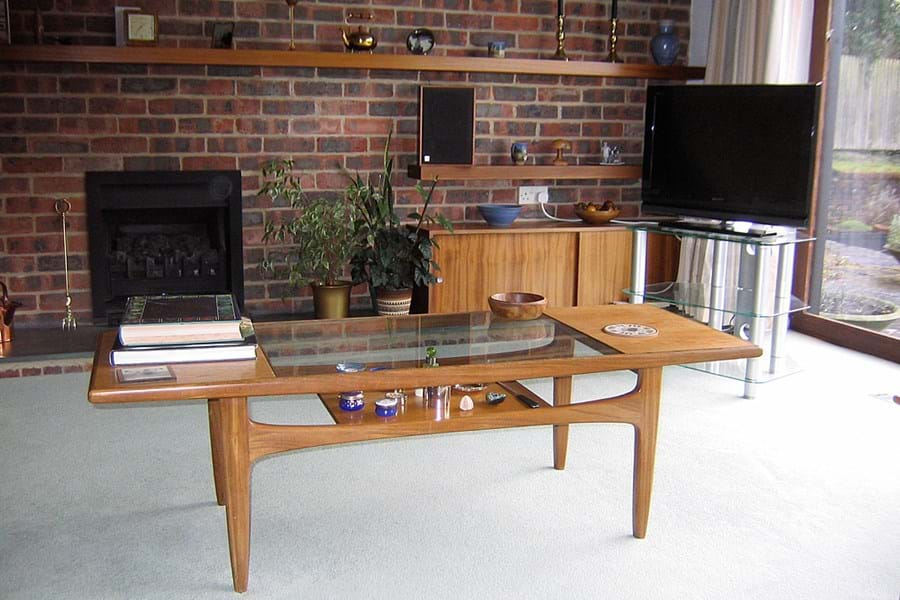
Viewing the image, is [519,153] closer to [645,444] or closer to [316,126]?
[316,126]

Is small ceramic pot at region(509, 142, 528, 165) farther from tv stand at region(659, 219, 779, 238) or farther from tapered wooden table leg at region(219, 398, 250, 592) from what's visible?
tapered wooden table leg at region(219, 398, 250, 592)

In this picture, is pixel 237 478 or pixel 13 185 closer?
pixel 237 478

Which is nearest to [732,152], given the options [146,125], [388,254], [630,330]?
[388,254]

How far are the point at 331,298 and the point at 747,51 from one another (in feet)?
7.74

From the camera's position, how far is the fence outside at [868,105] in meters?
4.38

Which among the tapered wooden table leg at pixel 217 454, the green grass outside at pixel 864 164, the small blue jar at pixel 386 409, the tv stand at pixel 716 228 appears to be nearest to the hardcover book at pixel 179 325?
the tapered wooden table leg at pixel 217 454

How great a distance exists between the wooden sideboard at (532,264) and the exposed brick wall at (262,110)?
1.72 ft

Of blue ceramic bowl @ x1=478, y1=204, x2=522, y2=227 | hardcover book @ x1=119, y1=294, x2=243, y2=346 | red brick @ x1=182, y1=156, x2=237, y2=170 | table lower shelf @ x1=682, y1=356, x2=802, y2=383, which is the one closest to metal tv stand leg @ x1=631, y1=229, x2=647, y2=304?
table lower shelf @ x1=682, y1=356, x2=802, y2=383

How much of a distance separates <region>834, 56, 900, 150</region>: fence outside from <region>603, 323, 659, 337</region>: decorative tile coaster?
2.48 m

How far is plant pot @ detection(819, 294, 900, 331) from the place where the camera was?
14.8 ft

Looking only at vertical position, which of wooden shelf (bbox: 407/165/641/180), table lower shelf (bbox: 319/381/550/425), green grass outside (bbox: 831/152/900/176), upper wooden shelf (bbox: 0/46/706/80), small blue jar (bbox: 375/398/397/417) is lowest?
table lower shelf (bbox: 319/381/550/425)

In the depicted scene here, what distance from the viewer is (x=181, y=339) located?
7.27 ft

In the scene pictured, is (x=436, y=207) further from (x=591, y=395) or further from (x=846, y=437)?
(x=846, y=437)

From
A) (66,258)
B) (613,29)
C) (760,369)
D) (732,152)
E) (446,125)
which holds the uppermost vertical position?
(613,29)
